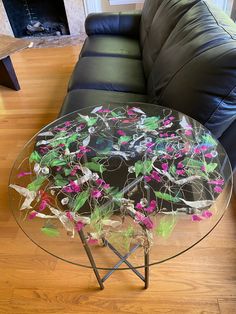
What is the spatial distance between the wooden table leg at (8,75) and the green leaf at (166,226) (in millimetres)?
2280

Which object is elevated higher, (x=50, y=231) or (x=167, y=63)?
(x=167, y=63)

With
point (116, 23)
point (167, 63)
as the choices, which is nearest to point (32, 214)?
point (167, 63)

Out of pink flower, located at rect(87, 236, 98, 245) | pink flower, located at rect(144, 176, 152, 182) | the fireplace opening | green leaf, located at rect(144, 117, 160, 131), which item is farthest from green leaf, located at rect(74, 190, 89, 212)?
the fireplace opening

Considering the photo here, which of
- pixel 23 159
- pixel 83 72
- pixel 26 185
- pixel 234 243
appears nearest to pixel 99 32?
pixel 83 72

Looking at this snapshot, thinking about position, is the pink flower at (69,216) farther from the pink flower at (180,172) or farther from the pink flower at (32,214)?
the pink flower at (180,172)

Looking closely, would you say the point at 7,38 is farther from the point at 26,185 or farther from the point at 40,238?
the point at 40,238

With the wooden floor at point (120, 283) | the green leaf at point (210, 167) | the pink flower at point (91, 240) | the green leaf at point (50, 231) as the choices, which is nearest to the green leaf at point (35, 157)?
the green leaf at point (50, 231)

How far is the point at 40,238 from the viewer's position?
30.7 inches

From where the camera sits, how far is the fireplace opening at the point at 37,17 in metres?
3.57

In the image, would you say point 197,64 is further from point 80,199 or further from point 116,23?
A: point 116,23

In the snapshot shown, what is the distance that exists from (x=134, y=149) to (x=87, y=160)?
19 centimetres

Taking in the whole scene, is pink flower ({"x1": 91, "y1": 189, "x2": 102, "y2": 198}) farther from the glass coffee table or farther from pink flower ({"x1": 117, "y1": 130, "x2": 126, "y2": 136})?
pink flower ({"x1": 117, "y1": 130, "x2": 126, "y2": 136})

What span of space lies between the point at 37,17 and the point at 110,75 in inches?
107

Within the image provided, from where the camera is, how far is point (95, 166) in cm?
94
